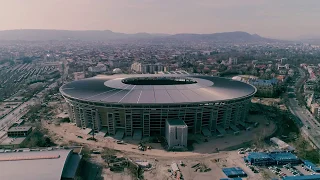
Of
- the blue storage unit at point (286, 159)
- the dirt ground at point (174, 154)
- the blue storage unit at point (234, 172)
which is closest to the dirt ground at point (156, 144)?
the dirt ground at point (174, 154)

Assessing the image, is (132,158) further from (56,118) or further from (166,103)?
(56,118)

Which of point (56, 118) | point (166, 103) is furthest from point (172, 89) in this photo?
point (56, 118)

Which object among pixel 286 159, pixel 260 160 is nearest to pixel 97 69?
pixel 260 160

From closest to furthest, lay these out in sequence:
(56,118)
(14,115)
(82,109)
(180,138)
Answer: (180,138) < (82,109) < (56,118) < (14,115)

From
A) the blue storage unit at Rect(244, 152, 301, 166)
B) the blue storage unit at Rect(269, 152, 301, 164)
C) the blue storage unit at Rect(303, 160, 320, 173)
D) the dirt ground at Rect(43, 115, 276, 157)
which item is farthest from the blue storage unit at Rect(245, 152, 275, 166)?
the dirt ground at Rect(43, 115, 276, 157)

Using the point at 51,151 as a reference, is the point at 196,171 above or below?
below

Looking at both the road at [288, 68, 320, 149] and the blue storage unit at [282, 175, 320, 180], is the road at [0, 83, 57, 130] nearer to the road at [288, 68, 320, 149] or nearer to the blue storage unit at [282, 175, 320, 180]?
the blue storage unit at [282, 175, 320, 180]
